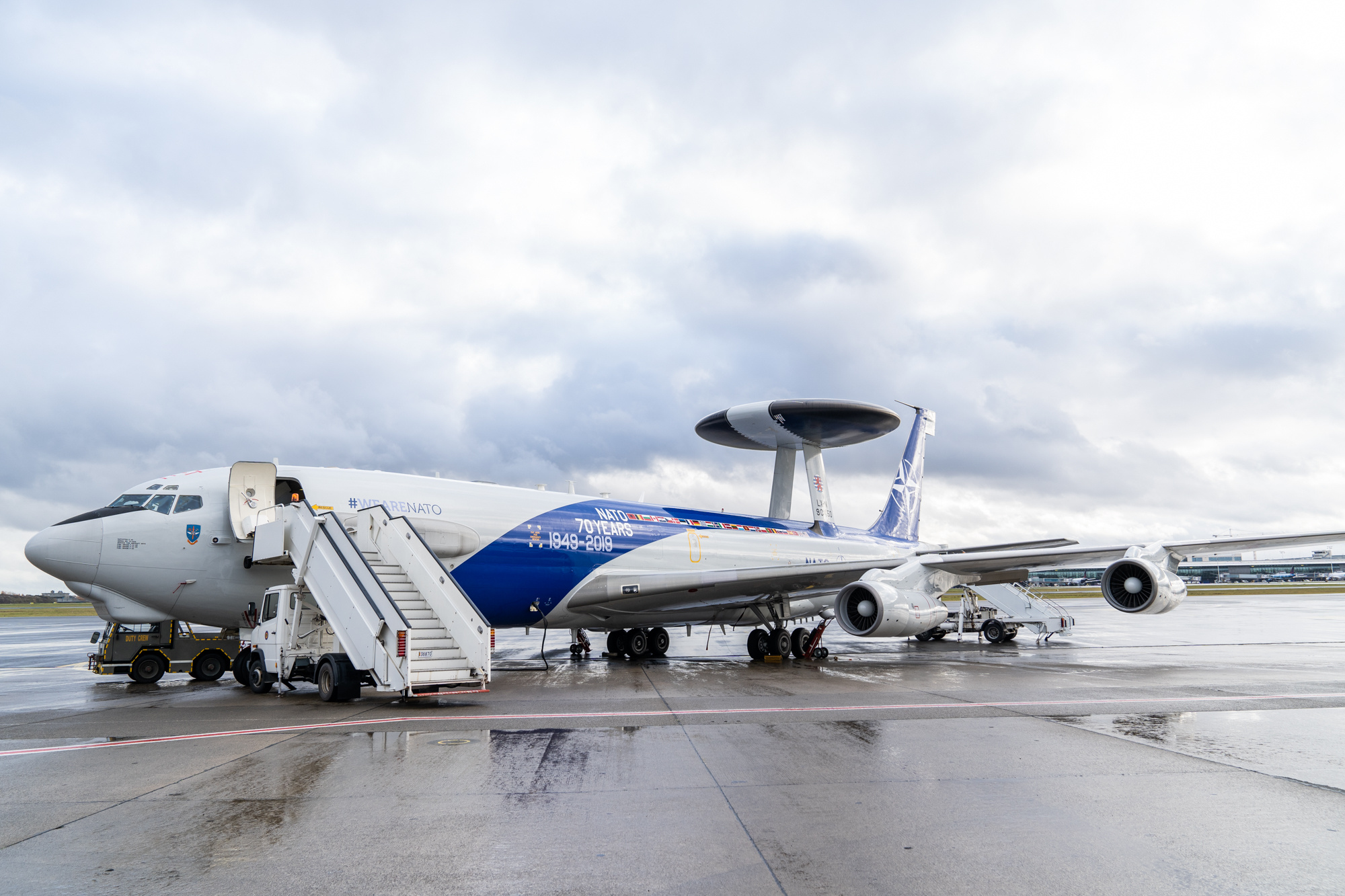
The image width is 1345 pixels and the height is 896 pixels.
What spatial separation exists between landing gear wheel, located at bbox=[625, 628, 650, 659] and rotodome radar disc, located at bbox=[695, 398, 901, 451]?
10882mm

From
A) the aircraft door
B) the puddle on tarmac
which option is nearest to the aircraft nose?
the aircraft door

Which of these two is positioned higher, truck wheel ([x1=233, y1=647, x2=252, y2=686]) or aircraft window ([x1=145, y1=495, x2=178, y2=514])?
aircraft window ([x1=145, y1=495, x2=178, y2=514])

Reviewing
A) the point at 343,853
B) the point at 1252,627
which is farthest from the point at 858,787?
the point at 1252,627

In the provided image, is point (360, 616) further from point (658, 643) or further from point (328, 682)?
A: point (658, 643)

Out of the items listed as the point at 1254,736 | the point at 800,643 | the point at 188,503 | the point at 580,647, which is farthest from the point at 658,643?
the point at 1254,736

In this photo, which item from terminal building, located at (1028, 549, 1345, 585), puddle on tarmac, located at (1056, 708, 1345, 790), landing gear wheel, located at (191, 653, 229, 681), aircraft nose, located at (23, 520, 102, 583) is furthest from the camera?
terminal building, located at (1028, 549, 1345, 585)

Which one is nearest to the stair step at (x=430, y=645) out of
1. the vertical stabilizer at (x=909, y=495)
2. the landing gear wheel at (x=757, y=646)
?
the landing gear wheel at (x=757, y=646)

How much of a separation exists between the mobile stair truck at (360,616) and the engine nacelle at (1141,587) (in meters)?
14.5

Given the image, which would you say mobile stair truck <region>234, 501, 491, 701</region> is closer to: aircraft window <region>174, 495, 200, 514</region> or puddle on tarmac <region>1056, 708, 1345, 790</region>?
aircraft window <region>174, 495, 200, 514</region>

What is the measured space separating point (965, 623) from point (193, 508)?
27.1 metres

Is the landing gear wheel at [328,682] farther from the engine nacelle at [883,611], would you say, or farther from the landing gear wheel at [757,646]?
the landing gear wheel at [757,646]

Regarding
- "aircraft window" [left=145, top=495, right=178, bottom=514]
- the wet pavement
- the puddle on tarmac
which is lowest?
the puddle on tarmac

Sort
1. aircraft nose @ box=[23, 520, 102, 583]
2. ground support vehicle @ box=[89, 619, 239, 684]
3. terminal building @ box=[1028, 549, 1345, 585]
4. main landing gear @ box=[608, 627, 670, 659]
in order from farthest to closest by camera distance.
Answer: terminal building @ box=[1028, 549, 1345, 585] → main landing gear @ box=[608, 627, 670, 659] → ground support vehicle @ box=[89, 619, 239, 684] → aircraft nose @ box=[23, 520, 102, 583]

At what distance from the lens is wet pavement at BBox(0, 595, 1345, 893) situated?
4789 millimetres
